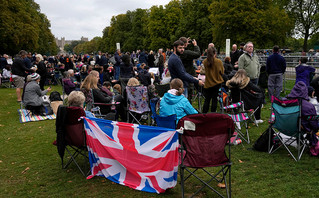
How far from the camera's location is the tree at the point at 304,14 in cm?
4203

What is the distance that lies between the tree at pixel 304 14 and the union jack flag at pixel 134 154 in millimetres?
44030

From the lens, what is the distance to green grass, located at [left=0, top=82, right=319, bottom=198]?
4.04 metres

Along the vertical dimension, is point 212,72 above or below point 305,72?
above

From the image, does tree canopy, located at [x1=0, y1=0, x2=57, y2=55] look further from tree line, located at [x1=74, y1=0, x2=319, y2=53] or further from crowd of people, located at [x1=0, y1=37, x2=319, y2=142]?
crowd of people, located at [x1=0, y1=37, x2=319, y2=142]

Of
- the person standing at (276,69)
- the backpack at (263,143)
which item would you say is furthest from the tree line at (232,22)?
the backpack at (263,143)

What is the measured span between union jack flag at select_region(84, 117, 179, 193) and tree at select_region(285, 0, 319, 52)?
44.0m

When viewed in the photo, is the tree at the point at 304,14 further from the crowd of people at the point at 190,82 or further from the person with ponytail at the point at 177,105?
the person with ponytail at the point at 177,105

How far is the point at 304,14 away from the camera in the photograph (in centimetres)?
4291

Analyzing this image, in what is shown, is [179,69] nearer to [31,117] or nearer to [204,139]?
[204,139]

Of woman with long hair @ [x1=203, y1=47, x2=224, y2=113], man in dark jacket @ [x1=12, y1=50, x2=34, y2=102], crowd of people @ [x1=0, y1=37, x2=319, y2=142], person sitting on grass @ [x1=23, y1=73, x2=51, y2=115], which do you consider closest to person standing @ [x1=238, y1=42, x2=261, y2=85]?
crowd of people @ [x1=0, y1=37, x2=319, y2=142]

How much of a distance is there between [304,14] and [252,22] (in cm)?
1464

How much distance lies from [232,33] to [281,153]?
32.7 meters

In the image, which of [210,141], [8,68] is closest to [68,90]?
[210,141]

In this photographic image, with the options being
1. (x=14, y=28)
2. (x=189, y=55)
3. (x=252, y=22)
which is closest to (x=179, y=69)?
(x=189, y=55)
